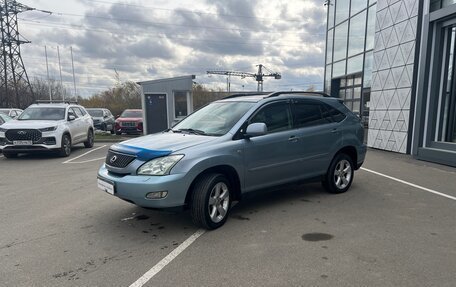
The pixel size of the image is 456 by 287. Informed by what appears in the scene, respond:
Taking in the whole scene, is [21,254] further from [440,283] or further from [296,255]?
[440,283]

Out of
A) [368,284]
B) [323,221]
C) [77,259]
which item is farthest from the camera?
[323,221]

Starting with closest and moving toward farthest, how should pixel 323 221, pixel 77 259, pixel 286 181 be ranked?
pixel 77 259 → pixel 323 221 → pixel 286 181

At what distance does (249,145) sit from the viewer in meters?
4.73

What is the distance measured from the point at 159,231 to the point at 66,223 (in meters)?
1.42

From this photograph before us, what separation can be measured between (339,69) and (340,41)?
4.61ft

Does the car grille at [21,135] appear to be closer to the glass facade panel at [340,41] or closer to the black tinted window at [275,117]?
the black tinted window at [275,117]

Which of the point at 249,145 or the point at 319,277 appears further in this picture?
the point at 249,145

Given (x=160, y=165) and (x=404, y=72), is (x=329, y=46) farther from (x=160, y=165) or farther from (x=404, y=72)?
(x=160, y=165)

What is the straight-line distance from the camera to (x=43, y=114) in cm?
1162

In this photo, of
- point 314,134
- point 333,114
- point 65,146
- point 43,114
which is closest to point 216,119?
point 314,134

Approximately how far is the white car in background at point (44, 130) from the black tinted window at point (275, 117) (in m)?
8.15

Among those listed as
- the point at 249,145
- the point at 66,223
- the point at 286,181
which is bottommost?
the point at 66,223

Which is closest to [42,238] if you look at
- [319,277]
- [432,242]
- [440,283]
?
[319,277]

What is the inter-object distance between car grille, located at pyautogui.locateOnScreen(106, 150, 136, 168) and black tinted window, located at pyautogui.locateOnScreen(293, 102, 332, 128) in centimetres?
271
